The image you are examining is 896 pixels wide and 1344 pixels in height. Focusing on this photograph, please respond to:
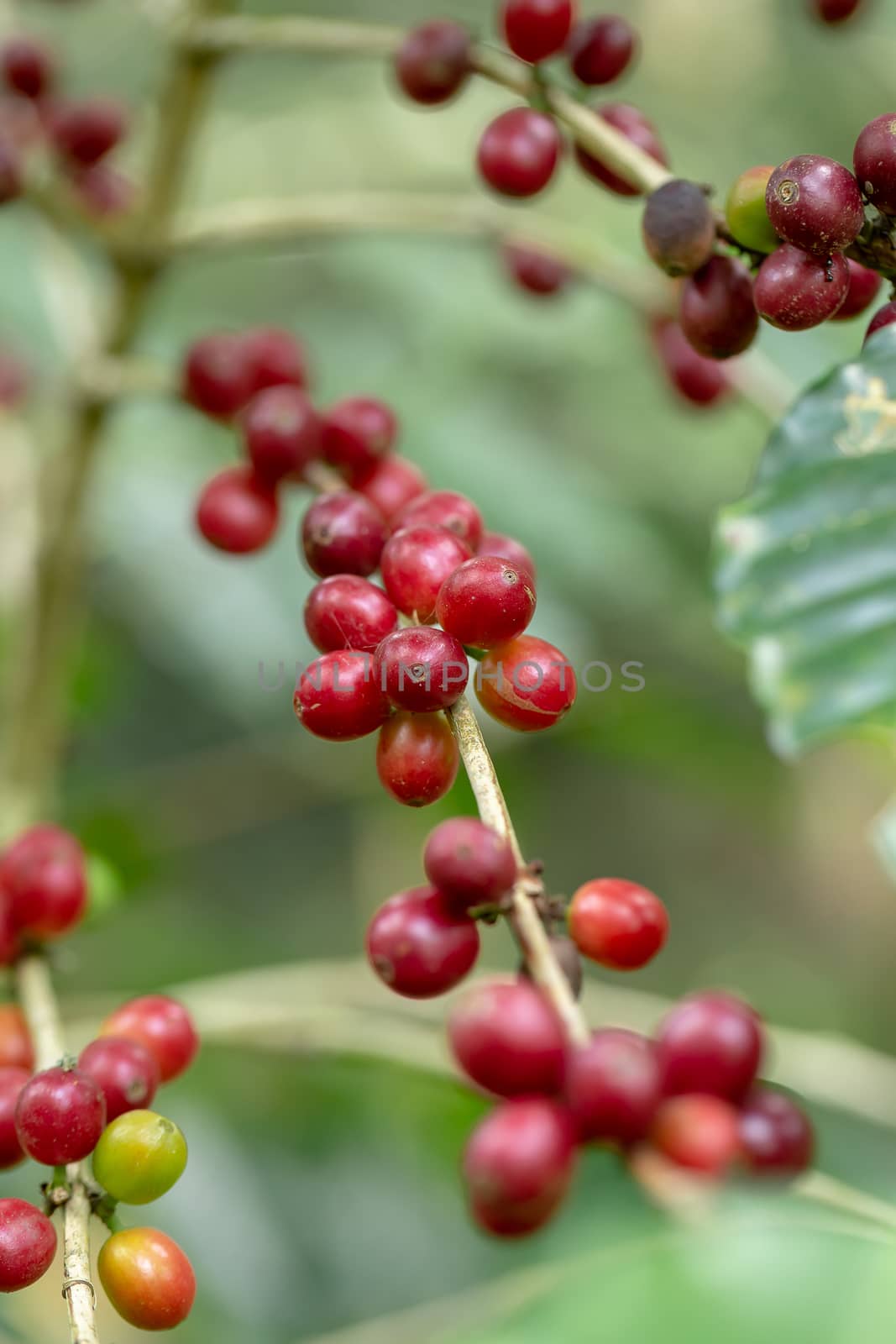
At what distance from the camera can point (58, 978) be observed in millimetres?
1330

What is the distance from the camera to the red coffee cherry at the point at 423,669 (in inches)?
16.6

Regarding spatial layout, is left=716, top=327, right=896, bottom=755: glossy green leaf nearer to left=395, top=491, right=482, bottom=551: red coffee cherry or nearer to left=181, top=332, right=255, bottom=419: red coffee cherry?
left=395, top=491, right=482, bottom=551: red coffee cherry

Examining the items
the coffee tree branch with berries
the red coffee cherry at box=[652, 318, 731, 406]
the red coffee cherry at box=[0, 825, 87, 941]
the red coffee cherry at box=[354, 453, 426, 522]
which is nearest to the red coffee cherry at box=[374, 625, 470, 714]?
the coffee tree branch with berries

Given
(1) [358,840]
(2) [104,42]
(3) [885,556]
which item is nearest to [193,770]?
(1) [358,840]

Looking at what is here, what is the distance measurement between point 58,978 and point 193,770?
27cm

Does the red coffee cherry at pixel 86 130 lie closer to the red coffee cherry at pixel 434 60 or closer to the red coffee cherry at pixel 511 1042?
the red coffee cherry at pixel 434 60

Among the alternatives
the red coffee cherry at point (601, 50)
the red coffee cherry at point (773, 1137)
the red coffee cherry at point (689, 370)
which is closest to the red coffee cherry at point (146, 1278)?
the red coffee cherry at point (773, 1137)

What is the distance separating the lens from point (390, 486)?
66 cm

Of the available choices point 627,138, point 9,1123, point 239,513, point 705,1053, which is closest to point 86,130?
point 239,513

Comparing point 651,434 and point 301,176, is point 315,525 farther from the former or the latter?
point 301,176

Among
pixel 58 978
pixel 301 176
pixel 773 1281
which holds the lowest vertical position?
pixel 773 1281

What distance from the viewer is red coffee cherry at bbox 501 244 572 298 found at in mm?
954

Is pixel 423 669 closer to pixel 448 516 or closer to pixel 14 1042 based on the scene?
pixel 448 516

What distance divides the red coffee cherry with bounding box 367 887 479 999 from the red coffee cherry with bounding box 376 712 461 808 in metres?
0.06
